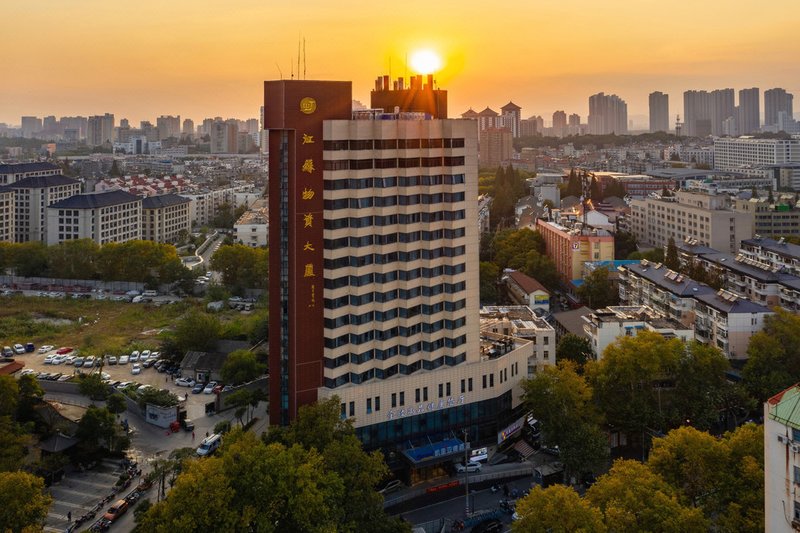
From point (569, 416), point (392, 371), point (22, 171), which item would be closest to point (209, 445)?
point (392, 371)

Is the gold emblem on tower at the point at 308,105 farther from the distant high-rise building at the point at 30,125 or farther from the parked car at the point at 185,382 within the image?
the distant high-rise building at the point at 30,125

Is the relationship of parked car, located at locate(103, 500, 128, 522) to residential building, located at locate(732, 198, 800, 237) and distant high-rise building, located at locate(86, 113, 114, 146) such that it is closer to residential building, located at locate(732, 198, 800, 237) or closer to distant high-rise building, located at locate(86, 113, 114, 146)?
residential building, located at locate(732, 198, 800, 237)

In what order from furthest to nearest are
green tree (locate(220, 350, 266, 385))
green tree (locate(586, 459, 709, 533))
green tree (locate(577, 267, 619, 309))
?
green tree (locate(577, 267, 619, 309)) → green tree (locate(220, 350, 266, 385)) → green tree (locate(586, 459, 709, 533))

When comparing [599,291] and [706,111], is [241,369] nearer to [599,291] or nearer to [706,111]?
[599,291]

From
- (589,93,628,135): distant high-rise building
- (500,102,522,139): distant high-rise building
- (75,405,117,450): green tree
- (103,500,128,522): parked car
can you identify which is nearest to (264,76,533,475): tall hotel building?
(103,500,128,522): parked car

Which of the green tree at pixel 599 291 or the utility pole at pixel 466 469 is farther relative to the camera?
the green tree at pixel 599 291

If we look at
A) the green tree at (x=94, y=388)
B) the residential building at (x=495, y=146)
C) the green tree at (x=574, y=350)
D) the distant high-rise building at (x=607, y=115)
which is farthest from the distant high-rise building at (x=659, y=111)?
the green tree at (x=94, y=388)

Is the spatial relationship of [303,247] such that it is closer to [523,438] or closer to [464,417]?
[464,417]
